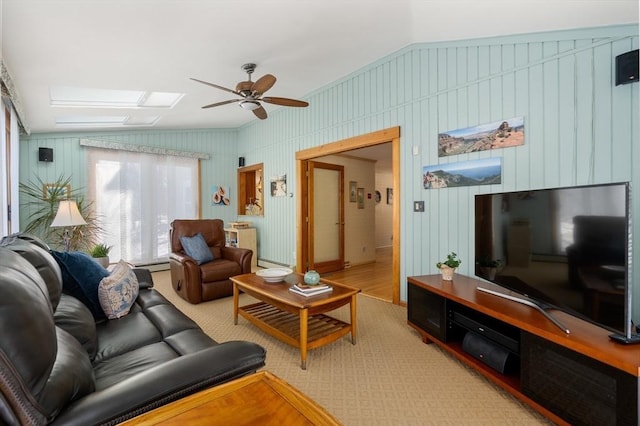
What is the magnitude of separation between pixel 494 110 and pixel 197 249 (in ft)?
12.1

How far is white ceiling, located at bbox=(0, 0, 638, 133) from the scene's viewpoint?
88.0 inches

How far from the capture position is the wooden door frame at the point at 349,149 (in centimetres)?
356

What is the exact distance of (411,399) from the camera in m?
1.88

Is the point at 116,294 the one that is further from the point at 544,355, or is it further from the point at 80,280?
the point at 544,355

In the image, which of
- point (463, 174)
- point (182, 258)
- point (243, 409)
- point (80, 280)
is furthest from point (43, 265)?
point (463, 174)

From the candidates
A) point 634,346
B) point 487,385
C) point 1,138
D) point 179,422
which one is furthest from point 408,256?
point 1,138

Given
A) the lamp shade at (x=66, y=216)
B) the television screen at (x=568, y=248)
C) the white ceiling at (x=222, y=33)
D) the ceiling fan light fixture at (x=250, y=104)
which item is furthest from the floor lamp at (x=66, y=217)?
the television screen at (x=568, y=248)

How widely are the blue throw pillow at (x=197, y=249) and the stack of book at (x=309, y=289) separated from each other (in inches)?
71.8

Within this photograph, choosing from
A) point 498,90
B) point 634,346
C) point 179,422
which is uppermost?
point 498,90

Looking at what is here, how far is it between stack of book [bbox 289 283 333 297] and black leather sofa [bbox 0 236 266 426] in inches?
36.9

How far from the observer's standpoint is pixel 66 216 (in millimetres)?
3531

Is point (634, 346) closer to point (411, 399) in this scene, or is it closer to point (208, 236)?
point (411, 399)

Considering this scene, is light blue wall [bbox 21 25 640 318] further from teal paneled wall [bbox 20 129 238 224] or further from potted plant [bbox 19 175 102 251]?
potted plant [bbox 19 175 102 251]

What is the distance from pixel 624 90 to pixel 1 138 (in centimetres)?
522
